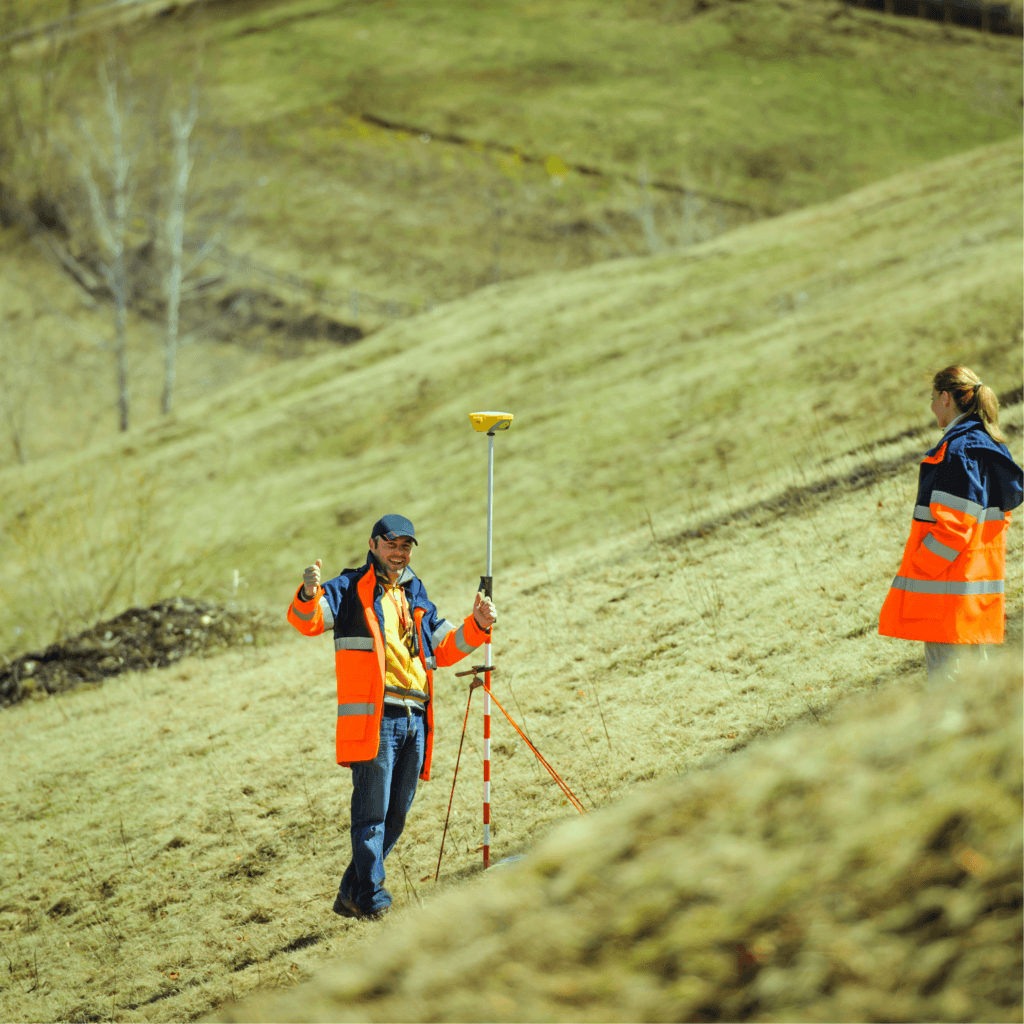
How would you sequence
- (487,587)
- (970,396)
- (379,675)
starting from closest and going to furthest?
(970,396) → (379,675) → (487,587)

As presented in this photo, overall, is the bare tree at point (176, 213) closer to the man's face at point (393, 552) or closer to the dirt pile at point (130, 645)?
the dirt pile at point (130, 645)

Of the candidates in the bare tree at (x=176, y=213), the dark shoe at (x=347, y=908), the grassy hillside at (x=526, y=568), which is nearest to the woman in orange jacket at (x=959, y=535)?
the grassy hillside at (x=526, y=568)

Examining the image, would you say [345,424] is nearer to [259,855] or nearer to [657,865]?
[259,855]

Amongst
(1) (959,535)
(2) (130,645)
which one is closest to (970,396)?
(1) (959,535)

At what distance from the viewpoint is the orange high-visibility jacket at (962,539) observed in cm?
460

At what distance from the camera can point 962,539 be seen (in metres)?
4.55

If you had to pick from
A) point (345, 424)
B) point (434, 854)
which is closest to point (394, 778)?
point (434, 854)

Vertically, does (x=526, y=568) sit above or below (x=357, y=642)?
below

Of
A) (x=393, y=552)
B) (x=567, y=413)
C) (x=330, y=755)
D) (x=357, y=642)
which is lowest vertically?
(x=330, y=755)

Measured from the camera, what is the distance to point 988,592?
4.72 m

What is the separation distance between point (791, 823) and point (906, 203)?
30.0 meters

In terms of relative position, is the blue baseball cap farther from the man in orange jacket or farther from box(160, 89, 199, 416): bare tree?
box(160, 89, 199, 416): bare tree

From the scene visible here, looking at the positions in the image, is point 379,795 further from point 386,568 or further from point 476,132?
point 476,132

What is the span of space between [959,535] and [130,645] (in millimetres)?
12195
